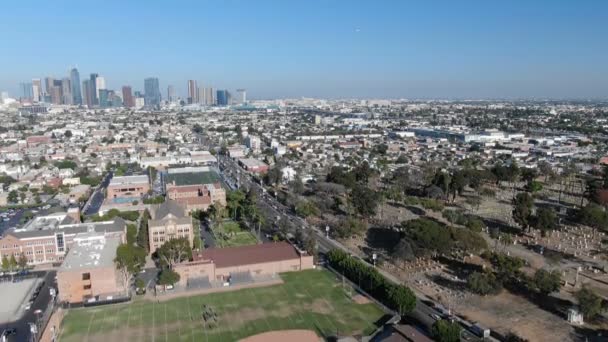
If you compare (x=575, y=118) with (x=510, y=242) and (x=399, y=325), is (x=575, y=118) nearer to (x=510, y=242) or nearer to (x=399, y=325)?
(x=510, y=242)

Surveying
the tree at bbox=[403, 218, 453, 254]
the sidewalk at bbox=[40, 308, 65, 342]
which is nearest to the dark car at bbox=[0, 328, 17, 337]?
the sidewalk at bbox=[40, 308, 65, 342]

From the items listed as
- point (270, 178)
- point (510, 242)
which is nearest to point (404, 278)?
point (510, 242)

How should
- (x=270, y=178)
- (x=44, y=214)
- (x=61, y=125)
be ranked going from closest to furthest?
(x=44, y=214) < (x=270, y=178) < (x=61, y=125)

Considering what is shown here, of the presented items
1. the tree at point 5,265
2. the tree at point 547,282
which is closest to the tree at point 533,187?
the tree at point 547,282

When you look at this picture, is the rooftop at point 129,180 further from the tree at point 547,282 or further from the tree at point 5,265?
the tree at point 547,282

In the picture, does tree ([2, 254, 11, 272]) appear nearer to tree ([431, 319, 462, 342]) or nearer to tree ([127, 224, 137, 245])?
tree ([127, 224, 137, 245])

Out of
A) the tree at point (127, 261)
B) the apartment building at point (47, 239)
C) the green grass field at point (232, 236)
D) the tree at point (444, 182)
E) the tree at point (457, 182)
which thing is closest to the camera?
the tree at point (127, 261)

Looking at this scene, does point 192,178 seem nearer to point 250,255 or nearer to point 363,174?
point 363,174
